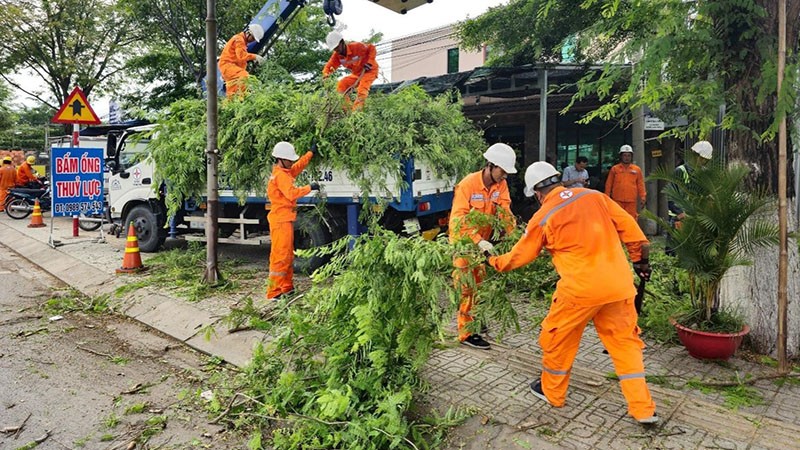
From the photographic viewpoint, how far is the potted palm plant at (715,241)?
3812mm

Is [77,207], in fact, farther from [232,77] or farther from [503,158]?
[503,158]

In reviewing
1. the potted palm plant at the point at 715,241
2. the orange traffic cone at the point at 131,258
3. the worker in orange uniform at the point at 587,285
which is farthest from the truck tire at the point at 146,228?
the potted palm plant at the point at 715,241

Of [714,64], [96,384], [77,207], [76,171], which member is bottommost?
[96,384]

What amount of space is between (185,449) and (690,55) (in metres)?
4.55

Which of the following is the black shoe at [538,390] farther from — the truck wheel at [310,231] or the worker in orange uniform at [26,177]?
the worker in orange uniform at [26,177]

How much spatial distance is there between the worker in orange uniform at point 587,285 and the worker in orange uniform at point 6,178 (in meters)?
15.6

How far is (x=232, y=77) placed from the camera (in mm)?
7699

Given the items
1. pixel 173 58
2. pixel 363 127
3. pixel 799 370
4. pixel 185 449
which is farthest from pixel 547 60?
pixel 173 58

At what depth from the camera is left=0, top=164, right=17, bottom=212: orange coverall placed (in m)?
13.8

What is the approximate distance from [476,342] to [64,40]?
2000 centimetres

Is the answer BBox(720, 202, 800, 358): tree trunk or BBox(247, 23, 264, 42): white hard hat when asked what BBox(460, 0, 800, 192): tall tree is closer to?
BBox(720, 202, 800, 358): tree trunk

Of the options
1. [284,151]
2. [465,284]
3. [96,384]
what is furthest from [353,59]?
[96,384]

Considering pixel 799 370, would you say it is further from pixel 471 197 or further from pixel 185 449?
pixel 185 449

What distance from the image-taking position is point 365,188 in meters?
6.07
